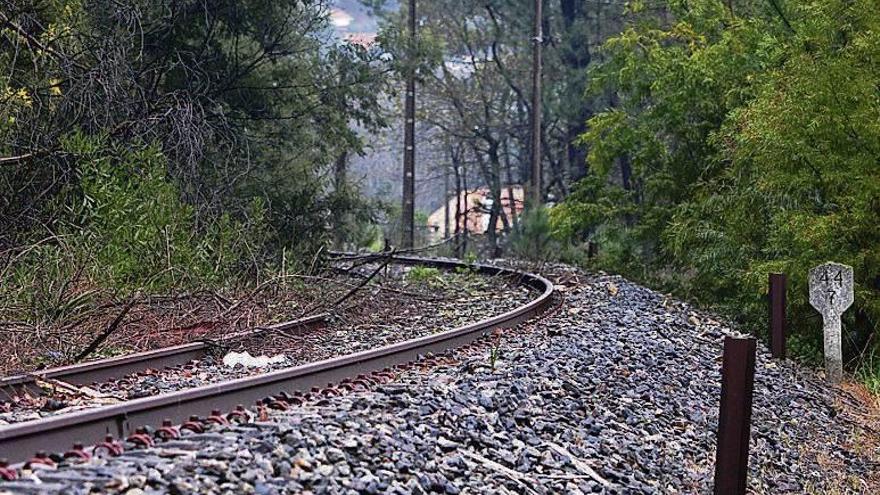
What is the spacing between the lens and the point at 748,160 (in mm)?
15141

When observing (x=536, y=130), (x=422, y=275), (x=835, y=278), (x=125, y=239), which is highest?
(x=536, y=130)

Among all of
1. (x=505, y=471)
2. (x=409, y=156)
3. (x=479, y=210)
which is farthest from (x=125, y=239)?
(x=479, y=210)

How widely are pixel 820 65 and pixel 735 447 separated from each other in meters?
7.86

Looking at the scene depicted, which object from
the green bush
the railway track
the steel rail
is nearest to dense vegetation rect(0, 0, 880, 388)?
the green bush

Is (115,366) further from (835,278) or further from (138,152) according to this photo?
(835,278)

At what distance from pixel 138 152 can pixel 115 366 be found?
5.91m

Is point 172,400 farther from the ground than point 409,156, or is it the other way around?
point 409,156

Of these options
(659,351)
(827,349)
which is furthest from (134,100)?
(827,349)

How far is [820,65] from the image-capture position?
504 inches

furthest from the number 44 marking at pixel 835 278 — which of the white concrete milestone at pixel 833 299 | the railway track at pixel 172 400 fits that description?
the railway track at pixel 172 400

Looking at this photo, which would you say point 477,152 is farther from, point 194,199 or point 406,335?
point 406,335

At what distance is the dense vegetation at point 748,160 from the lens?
1260 cm

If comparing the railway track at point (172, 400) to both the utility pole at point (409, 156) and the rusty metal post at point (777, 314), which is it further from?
the utility pole at point (409, 156)

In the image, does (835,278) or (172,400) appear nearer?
(172,400)
